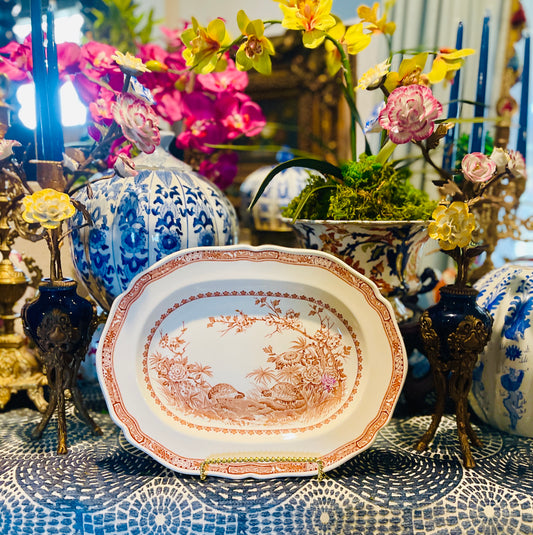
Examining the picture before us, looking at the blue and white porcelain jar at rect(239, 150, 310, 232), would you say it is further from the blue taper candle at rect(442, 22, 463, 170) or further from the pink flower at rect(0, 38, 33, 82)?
the pink flower at rect(0, 38, 33, 82)

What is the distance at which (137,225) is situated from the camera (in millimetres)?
650

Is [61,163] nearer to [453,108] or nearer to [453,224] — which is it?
[453,224]

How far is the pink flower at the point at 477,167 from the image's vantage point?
1.77 ft

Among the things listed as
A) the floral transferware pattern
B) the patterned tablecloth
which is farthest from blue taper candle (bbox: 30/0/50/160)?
the patterned tablecloth

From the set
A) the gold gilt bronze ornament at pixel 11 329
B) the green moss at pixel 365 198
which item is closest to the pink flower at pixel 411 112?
the green moss at pixel 365 198

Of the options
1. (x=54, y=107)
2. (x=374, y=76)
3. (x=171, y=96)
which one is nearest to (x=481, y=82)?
(x=374, y=76)

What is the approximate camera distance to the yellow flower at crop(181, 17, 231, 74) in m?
0.61

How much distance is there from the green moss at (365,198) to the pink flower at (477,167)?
0.11m

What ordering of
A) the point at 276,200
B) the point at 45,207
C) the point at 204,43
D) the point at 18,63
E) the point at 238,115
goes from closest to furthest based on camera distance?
the point at 45,207, the point at 204,43, the point at 18,63, the point at 238,115, the point at 276,200

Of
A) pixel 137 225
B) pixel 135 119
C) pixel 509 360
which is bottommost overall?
pixel 509 360

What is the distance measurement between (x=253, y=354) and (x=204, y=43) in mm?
404

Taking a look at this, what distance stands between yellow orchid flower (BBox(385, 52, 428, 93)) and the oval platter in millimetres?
226

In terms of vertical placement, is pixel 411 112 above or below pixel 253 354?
above

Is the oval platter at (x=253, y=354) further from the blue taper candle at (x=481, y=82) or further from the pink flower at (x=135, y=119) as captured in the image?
the blue taper candle at (x=481, y=82)
